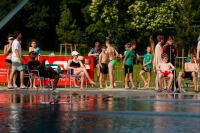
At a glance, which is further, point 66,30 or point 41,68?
point 66,30

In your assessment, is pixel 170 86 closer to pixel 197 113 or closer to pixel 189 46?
pixel 197 113

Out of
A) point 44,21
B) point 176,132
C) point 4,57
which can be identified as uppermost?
point 44,21

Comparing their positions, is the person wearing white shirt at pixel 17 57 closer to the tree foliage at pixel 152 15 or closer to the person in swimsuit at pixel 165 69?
the person in swimsuit at pixel 165 69

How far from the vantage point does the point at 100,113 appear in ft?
56.8

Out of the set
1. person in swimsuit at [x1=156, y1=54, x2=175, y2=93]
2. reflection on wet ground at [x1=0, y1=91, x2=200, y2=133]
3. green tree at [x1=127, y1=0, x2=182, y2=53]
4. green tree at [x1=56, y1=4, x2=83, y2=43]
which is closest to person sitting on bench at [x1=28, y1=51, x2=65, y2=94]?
reflection on wet ground at [x1=0, y1=91, x2=200, y2=133]

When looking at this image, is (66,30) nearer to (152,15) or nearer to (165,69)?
(152,15)

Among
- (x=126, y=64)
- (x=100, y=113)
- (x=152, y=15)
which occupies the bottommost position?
(x=100, y=113)

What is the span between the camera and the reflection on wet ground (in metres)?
14.6

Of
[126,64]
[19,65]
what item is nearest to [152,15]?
[126,64]

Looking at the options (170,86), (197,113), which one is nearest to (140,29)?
(170,86)

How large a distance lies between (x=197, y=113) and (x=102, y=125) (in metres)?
3.02

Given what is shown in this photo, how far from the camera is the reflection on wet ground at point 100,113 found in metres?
14.6

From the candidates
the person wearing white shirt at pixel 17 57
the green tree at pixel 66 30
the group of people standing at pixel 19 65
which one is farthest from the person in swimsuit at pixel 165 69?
the green tree at pixel 66 30

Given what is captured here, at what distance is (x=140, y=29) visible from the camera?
78.6m
